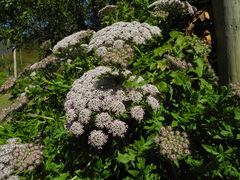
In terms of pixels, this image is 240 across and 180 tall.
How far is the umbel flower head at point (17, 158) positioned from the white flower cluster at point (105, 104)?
1.81 feet

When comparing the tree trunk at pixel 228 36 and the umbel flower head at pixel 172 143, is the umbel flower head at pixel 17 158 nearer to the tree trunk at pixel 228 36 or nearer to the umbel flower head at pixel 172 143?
the umbel flower head at pixel 172 143

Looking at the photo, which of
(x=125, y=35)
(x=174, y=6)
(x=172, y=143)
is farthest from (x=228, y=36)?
(x=172, y=143)

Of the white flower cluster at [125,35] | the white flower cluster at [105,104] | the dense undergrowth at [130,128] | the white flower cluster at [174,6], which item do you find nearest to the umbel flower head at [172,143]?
the dense undergrowth at [130,128]

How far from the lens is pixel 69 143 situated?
2.94m

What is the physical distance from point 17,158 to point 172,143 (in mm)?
1992

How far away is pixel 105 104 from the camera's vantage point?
7.27 feet

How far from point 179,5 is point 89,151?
3224mm

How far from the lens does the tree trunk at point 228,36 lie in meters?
2.89

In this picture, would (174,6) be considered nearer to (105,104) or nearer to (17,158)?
(105,104)

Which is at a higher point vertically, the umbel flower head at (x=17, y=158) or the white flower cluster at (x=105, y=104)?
the white flower cluster at (x=105, y=104)

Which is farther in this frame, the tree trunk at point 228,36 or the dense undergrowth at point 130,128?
the tree trunk at point 228,36

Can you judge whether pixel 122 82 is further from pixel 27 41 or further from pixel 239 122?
pixel 27 41

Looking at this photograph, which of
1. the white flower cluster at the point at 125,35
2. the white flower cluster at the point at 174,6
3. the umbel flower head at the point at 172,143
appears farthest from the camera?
the white flower cluster at the point at 174,6

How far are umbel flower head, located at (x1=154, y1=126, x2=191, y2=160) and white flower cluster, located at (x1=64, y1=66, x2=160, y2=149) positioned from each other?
0.38 meters
